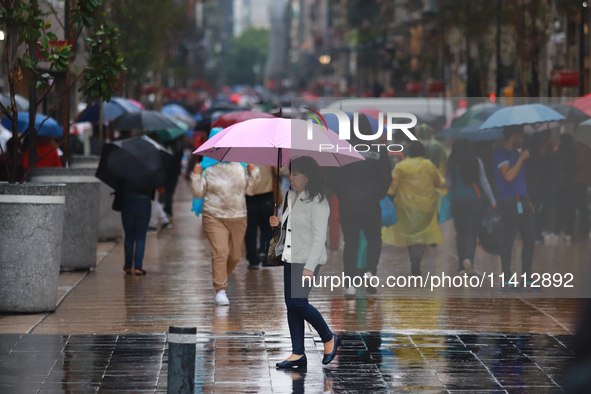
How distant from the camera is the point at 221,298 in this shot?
9.38 metres

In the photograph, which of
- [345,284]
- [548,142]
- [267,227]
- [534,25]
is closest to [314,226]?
[345,284]

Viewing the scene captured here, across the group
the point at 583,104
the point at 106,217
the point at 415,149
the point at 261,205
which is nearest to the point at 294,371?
the point at 415,149

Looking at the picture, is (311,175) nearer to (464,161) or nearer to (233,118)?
(464,161)

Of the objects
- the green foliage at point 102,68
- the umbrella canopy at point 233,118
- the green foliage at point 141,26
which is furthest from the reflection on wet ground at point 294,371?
the green foliage at point 141,26

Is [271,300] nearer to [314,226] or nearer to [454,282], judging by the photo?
[454,282]

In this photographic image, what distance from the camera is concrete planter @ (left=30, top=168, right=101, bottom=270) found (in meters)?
11.2

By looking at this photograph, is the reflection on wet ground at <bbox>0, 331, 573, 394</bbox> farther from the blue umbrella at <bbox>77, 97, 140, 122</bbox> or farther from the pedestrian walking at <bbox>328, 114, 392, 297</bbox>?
the blue umbrella at <bbox>77, 97, 140, 122</bbox>

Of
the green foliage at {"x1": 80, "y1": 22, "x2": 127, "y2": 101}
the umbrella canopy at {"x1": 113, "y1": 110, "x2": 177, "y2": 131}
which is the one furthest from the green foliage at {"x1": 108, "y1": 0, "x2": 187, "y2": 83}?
the green foliage at {"x1": 80, "y1": 22, "x2": 127, "y2": 101}

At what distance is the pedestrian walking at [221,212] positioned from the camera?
9.45 meters

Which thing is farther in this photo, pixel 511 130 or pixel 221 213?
pixel 221 213

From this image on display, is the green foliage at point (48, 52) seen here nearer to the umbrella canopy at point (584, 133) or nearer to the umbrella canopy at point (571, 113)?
the umbrella canopy at point (571, 113)

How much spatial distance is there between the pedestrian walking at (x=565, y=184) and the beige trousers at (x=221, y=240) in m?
3.21

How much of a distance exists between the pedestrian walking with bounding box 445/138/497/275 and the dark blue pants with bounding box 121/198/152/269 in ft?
14.6

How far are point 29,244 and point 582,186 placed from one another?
506 centimetres
